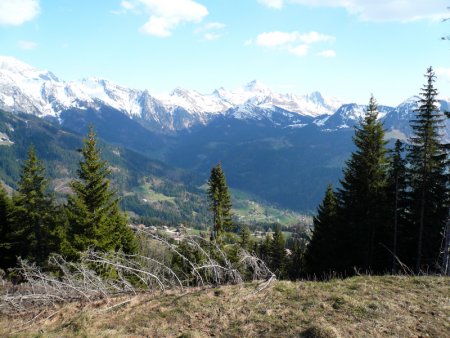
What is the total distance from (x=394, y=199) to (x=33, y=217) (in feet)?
105

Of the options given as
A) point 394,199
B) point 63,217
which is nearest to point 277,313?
point 394,199

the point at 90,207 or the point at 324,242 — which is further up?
the point at 90,207

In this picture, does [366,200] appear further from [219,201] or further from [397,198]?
[219,201]

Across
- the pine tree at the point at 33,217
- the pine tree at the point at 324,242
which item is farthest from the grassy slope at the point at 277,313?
the pine tree at the point at 33,217

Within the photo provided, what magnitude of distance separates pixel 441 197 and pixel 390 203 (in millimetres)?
3683

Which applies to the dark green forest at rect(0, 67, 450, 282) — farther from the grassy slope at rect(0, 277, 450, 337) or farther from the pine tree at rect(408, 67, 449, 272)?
the grassy slope at rect(0, 277, 450, 337)

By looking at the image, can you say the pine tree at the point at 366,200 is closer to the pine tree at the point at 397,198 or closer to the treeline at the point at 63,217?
the pine tree at the point at 397,198

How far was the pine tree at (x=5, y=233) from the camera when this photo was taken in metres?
34.2

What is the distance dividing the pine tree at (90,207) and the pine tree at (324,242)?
18412 millimetres

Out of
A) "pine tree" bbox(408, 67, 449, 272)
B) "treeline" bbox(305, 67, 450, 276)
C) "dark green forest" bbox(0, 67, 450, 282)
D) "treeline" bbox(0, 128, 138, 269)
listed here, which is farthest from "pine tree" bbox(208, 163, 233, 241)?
"pine tree" bbox(408, 67, 449, 272)

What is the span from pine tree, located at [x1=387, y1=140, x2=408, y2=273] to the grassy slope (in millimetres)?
19340

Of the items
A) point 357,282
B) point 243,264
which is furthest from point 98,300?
point 357,282

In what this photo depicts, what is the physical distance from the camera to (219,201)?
42031 mm

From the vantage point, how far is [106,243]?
29.4 metres
